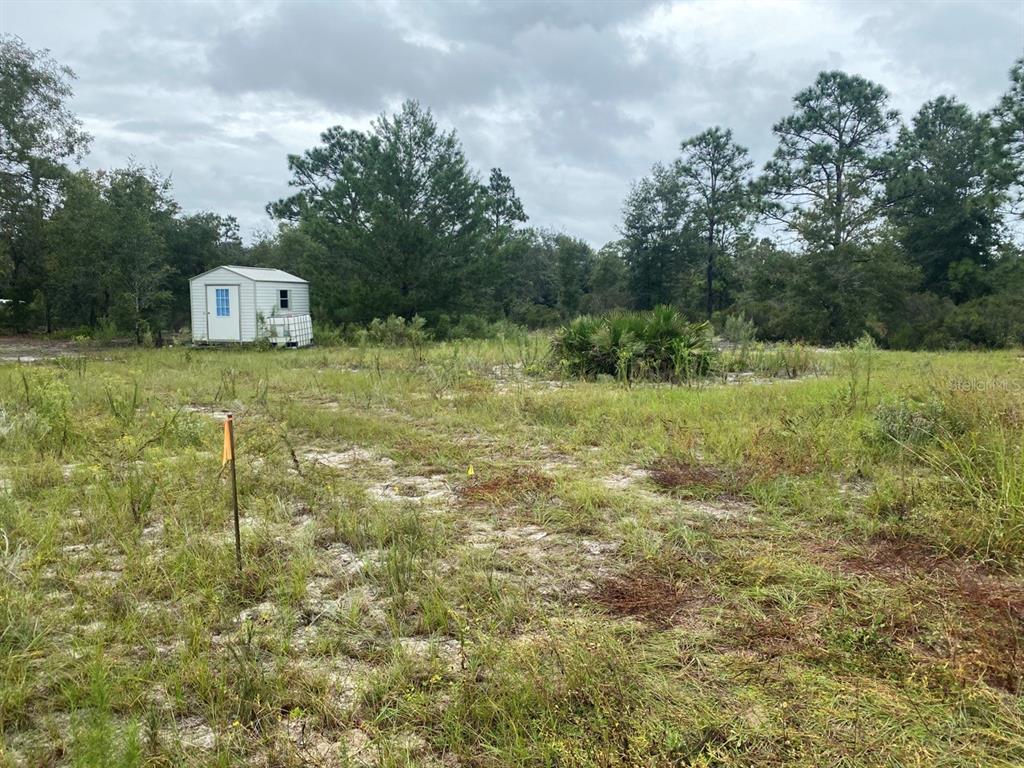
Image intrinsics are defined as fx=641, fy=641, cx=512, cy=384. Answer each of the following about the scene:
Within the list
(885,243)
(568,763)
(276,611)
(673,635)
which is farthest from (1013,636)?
(885,243)

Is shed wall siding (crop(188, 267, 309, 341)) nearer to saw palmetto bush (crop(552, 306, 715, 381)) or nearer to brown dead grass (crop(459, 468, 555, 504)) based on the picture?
saw palmetto bush (crop(552, 306, 715, 381))

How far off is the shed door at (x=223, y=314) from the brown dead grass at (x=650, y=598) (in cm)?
1841

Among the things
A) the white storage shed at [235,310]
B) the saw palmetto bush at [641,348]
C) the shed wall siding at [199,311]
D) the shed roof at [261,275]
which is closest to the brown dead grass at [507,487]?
the saw palmetto bush at [641,348]

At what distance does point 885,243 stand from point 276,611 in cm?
2597

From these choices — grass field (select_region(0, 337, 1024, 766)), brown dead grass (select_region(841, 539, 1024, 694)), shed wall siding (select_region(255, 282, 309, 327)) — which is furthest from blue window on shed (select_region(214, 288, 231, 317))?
brown dead grass (select_region(841, 539, 1024, 694))

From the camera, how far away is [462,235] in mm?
23219

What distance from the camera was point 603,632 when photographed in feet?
7.48

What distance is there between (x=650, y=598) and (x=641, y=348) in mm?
7464

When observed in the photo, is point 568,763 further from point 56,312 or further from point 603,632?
point 56,312

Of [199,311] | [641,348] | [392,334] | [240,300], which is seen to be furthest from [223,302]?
[641,348]

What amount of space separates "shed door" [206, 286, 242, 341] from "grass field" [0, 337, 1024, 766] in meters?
14.1

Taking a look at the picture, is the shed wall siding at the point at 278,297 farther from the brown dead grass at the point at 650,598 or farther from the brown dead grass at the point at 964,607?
the brown dead grass at the point at 964,607

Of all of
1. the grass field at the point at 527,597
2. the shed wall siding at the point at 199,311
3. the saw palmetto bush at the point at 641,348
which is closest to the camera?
the grass field at the point at 527,597

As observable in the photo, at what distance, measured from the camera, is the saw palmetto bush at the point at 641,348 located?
9797 millimetres
